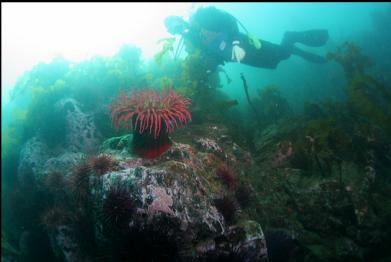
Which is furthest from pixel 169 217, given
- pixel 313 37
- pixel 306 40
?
pixel 313 37

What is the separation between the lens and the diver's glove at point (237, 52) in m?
12.3

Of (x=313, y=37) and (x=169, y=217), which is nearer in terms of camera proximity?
(x=169, y=217)

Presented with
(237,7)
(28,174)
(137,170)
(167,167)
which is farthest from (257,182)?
(237,7)

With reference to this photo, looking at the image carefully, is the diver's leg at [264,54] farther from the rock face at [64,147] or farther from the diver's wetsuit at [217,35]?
the rock face at [64,147]

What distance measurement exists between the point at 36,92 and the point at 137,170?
8818 mm

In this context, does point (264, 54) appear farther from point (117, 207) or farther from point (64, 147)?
point (117, 207)

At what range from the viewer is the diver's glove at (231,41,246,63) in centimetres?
1228

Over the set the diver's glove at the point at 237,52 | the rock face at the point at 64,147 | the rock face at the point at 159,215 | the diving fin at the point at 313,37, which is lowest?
the rock face at the point at 159,215

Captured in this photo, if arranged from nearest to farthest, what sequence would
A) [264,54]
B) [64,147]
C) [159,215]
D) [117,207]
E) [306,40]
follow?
[117,207]
[159,215]
[64,147]
[264,54]
[306,40]

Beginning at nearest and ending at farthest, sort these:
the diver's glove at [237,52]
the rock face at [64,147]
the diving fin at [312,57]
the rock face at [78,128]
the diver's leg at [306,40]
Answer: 1. the rock face at [64,147]
2. the rock face at [78,128]
3. the diver's glove at [237,52]
4. the diver's leg at [306,40]
5. the diving fin at [312,57]

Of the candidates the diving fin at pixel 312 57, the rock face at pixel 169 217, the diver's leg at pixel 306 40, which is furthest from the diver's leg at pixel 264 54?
the rock face at pixel 169 217

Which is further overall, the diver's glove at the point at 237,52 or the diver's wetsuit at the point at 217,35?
the diver's glove at the point at 237,52

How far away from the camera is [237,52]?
12.4 metres

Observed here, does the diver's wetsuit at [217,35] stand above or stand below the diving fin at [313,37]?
below
